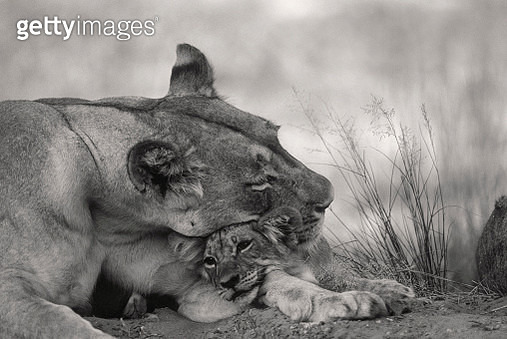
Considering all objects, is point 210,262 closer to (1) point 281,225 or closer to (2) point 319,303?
(1) point 281,225

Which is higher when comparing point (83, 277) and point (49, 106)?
point (49, 106)

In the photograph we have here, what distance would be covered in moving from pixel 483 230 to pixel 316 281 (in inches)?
56.7

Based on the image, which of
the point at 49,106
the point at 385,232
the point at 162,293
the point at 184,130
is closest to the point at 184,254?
the point at 162,293

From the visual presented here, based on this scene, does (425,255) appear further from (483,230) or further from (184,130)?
(184,130)

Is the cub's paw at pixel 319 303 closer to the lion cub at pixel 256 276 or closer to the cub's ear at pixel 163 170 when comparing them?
the lion cub at pixel 256 276

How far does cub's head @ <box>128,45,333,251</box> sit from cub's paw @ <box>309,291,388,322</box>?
63 cm

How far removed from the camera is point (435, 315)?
4723mm

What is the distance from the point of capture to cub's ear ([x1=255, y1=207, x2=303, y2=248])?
509 cm

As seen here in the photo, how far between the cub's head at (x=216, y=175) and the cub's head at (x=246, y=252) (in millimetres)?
40

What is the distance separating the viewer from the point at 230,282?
5051 millimetres

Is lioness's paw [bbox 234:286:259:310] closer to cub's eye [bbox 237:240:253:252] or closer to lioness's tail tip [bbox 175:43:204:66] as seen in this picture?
cub's eye [bbox 237:240:253:252]

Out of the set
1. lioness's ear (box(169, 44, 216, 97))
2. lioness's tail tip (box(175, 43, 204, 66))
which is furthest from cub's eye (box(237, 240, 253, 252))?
lioness's tail tip (box(175, 43, 204, 66))

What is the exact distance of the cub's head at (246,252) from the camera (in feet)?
16.5

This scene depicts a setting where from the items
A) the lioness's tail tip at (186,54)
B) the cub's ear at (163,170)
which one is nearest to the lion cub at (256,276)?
the cub's ear at (163,170)
